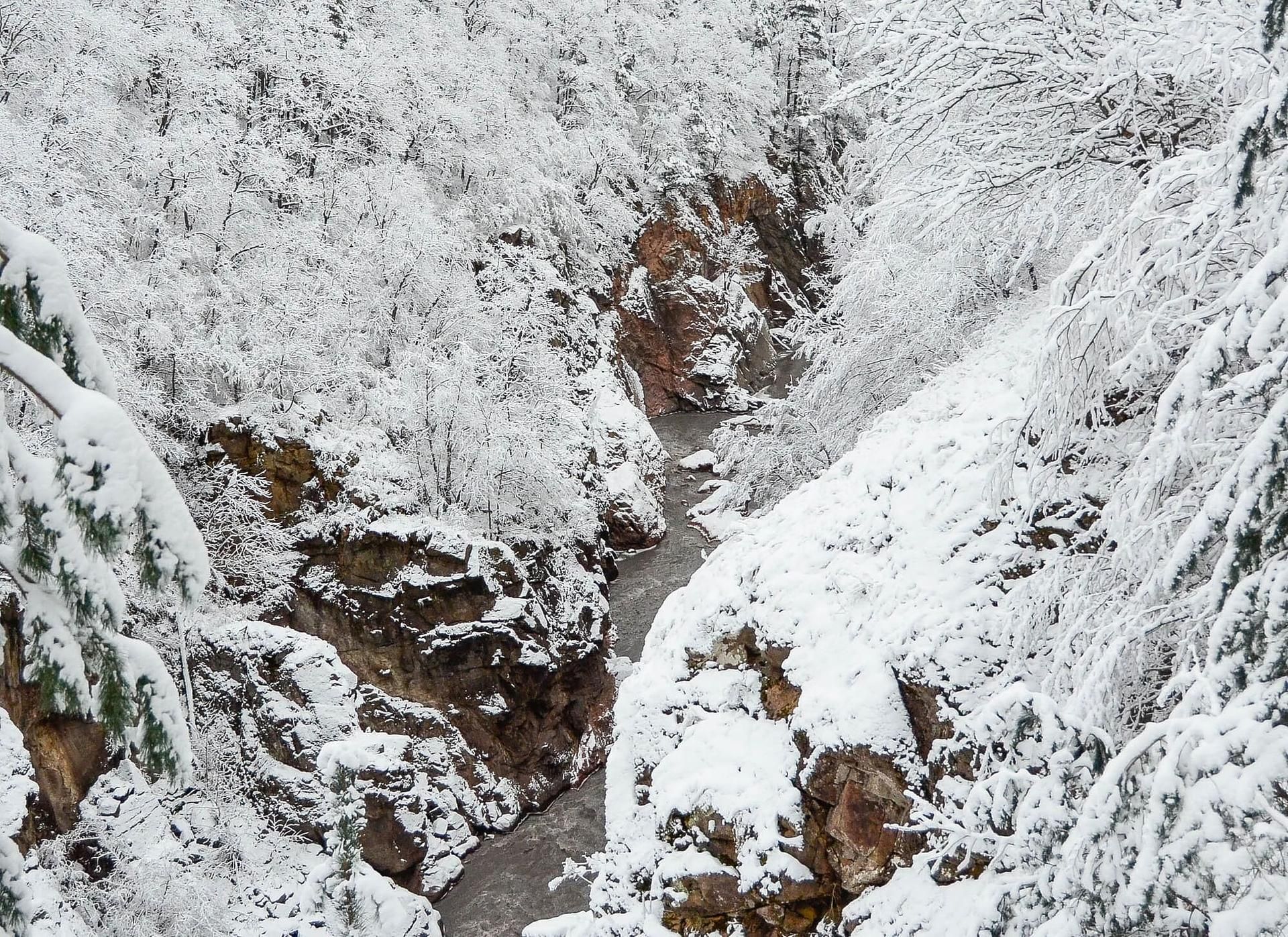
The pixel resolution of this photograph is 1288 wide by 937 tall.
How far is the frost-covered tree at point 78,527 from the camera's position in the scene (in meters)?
2.45

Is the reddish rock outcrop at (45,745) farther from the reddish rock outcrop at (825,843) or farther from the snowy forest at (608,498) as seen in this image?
the reddish rock outcrop at (825,843)

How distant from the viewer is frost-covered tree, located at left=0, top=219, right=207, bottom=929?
245 cm

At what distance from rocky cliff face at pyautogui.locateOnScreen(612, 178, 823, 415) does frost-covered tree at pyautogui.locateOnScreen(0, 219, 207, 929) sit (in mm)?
21227

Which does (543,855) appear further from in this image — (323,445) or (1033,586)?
(1033,586)

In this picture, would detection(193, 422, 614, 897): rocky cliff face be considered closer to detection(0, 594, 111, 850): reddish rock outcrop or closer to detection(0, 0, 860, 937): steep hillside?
detection(0, 0, 860, 937): steep hillside

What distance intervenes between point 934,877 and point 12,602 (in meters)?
11.4

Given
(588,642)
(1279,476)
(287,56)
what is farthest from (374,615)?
(287,56)

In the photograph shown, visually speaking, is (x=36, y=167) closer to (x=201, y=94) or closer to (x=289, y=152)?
(x=201, y=94)

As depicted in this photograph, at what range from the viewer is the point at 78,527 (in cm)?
251

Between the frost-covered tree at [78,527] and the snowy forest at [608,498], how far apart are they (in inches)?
0.6

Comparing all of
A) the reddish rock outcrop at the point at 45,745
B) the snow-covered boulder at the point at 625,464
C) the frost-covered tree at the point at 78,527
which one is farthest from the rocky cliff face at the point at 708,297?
the frost-covered tree at the point at 78,527

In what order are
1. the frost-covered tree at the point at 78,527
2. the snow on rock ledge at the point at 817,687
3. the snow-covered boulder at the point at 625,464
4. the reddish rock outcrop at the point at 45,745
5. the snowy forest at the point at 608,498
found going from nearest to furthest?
the frost-covered tree at the point at 78,527, the snowy forest at the point at 608,498, the snow on rock ledge at the point at 817,687, the reddish rock outcrop at the point at 45,745, the snow-covered boulder at the point at 625,464

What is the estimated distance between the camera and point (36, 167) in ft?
38.5

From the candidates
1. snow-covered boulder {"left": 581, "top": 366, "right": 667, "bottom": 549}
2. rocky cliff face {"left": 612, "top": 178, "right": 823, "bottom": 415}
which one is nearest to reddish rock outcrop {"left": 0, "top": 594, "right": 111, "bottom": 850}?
snow-covered boulder {"left": 581, "top": 366, "right": 667, "bottom": 549}
